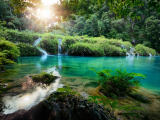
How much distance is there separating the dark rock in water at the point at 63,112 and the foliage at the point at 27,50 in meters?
20.1

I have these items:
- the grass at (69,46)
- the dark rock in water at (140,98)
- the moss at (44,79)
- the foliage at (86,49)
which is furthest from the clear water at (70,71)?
the grass at (69,46)

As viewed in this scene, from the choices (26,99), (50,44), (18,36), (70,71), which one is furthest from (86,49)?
(26,99)

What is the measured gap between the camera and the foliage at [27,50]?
18.9 meters

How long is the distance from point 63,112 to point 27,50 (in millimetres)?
21294

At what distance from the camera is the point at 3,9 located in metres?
29.9

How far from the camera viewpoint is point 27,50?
19.9 metres

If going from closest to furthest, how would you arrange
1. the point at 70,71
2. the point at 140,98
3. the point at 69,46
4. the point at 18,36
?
1. the point at 140,98
2. the point at 70,71
3. the point at 18,36
4. the point at 69,46

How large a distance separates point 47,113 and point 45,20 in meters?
4.62

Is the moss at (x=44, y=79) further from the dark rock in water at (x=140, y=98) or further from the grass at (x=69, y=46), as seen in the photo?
the grass at (x=69, y=46)

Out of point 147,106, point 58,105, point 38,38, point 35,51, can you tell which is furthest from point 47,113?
point 38,38

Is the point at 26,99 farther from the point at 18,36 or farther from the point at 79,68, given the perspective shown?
the point at 18,36

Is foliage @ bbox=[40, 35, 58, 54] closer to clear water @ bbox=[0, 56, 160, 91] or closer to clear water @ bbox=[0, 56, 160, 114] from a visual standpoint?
clear water @ bbox=[0, 56, 160, 91]

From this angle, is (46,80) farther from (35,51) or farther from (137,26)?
(137,26)

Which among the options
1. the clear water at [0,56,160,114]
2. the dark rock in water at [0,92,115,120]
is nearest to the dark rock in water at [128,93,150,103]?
the clear water at [0,56,160,114]
